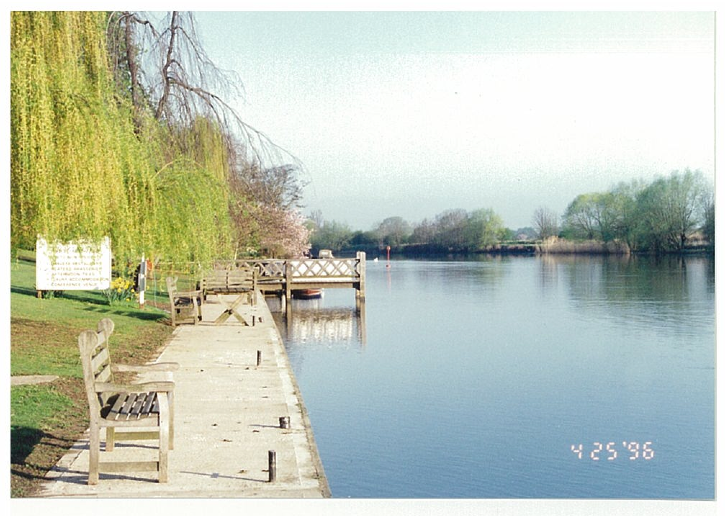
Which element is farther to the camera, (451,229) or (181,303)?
(451,229)

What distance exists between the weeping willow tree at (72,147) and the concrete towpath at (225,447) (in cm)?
141

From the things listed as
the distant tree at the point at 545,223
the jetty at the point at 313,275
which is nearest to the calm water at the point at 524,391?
the distant tree at the point at 545,223

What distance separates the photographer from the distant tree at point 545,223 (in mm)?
12172

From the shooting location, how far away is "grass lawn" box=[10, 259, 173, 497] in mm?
5074

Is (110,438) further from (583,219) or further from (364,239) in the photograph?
(583,219)

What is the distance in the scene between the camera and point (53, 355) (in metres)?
8.38

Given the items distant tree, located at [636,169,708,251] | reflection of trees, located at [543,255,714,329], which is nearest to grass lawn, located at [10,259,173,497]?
distant tree, located at [636,169,708,251]

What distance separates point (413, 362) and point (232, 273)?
4.31 meters

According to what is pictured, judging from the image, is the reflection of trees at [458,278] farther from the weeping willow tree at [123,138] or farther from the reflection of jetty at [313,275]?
the weeping willow tree at [123,138]

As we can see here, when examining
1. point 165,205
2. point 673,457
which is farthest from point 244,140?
point 673,457
